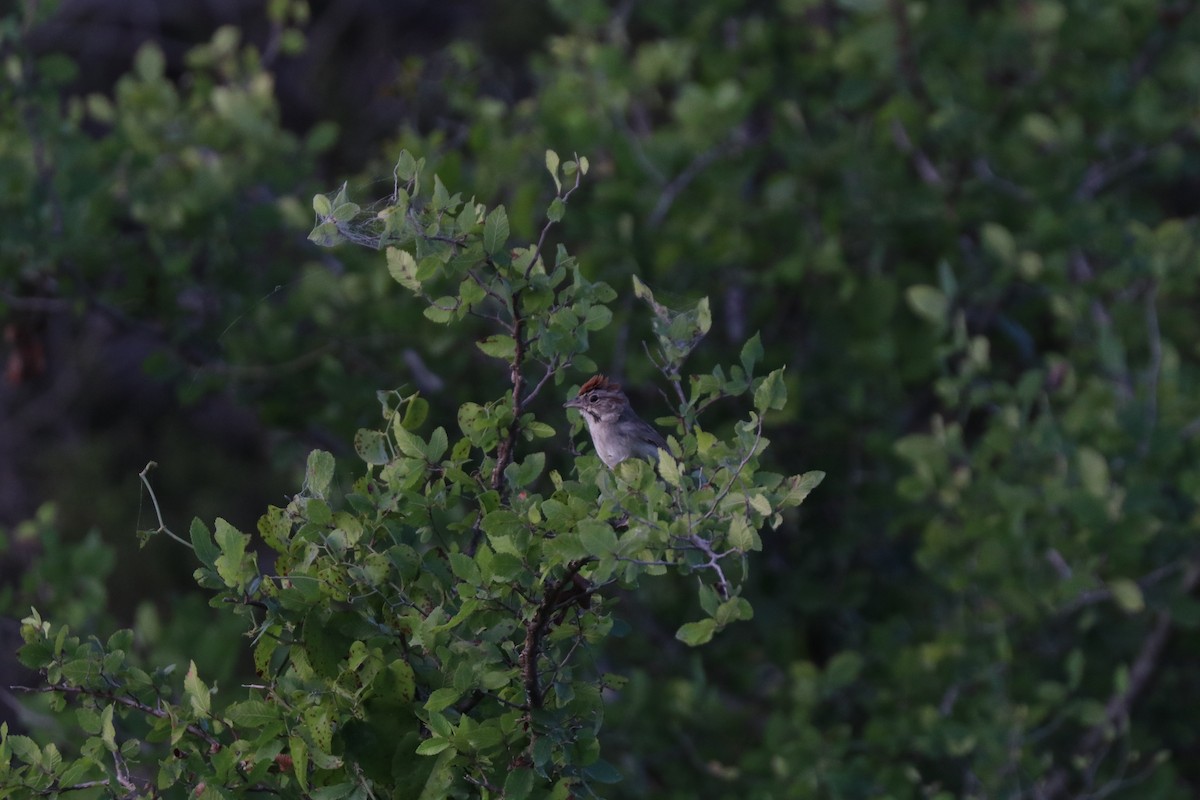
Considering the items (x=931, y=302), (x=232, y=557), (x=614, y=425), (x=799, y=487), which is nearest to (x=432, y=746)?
(x=232, y=557)

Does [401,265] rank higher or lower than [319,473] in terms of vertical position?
higher

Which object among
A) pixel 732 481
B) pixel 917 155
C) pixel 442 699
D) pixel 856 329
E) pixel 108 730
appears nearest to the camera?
pixel 732 481

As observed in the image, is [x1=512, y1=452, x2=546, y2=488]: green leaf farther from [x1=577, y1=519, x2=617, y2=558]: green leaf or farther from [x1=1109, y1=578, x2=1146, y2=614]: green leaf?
[x1=1109, y1=578, x2=1146, y2=614]: green leaf

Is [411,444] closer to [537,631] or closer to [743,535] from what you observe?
[537,631]

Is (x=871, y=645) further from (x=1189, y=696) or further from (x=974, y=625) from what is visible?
(x=1189, y=696)

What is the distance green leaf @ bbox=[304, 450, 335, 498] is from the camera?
319 centimetres

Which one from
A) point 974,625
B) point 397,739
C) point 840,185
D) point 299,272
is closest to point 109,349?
point 299,272

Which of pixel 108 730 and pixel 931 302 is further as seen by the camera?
pixel 931 302

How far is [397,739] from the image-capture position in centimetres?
319

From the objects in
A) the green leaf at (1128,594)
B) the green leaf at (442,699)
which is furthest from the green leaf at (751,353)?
the green leaf at (1128,594)

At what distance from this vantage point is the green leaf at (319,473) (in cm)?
319

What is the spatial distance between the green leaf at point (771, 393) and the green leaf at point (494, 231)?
59 centimetres

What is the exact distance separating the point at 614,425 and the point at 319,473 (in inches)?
105

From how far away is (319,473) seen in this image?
10.6ft
